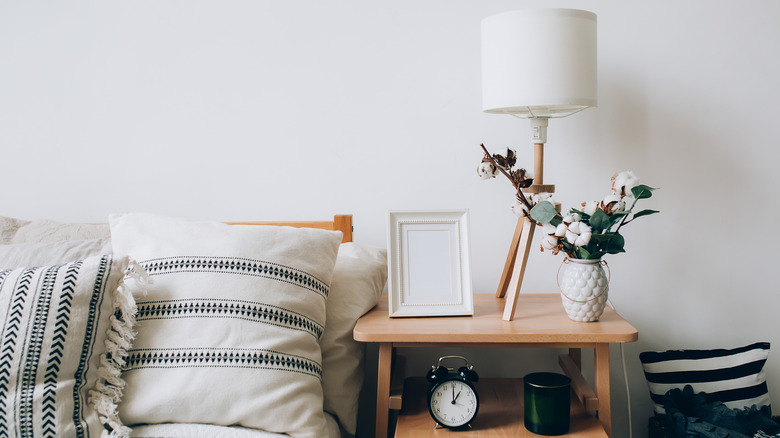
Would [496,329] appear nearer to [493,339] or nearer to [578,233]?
[493,339]

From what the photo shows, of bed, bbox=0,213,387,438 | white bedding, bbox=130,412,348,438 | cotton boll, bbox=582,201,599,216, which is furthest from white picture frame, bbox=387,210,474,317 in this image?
white bedding, bbox=130,412,348,438

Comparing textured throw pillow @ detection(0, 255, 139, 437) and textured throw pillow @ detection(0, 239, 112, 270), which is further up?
textured throw pillow @ detection(0, 239, 112, 270)

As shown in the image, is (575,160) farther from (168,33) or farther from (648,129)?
(168,33)

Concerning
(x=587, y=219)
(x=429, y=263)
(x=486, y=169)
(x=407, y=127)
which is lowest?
(x=429, y=263)

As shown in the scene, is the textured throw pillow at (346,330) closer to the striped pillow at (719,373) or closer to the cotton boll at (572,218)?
the cotton boll at (572,218)

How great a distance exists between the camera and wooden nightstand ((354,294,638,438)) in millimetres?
1198

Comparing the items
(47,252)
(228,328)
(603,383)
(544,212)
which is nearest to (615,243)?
(544,212)

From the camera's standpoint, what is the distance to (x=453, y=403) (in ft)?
3.98

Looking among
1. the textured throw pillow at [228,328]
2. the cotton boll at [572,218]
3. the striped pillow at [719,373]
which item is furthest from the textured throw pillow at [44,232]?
the striped pillow at [719,373]

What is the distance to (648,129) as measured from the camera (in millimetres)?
1595

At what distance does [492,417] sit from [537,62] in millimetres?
786

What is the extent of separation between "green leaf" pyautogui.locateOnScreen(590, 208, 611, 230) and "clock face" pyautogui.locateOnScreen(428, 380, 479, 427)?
435mm

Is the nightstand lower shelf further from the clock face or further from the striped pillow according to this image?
the striped pillow

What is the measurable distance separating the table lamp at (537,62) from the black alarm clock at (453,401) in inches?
7.4
